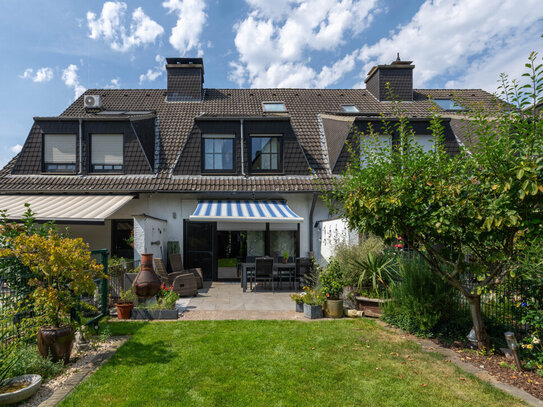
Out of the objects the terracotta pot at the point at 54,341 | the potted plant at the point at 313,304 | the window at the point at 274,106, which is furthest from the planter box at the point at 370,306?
the window at the point at 274,106

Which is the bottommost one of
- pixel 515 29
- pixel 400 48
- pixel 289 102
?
pixel 515 29

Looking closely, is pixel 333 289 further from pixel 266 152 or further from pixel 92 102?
pixel 92 102

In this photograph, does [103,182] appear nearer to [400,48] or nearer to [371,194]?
[371,194]

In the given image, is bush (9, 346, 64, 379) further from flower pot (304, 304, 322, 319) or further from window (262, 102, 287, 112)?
window (262, 102, 287, 112)

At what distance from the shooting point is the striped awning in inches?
427

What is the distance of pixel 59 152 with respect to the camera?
15.2 metres

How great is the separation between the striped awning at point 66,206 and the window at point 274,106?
380 inches

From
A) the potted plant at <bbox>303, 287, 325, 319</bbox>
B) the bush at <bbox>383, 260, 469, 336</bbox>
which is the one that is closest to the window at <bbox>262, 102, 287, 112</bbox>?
the potted plant at <bbox>303, 287, 325, 319</bbox>

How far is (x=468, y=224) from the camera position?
5914mm

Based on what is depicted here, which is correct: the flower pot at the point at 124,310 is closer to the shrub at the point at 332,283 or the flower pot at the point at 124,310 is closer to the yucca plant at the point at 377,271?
the shrub at the point at 332,283

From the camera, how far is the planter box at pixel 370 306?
29.3ft

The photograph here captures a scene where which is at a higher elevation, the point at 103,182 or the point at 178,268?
the point at 103,182

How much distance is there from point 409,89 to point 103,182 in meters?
19.7

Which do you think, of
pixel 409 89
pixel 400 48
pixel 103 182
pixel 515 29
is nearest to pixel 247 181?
pixel 103 182
